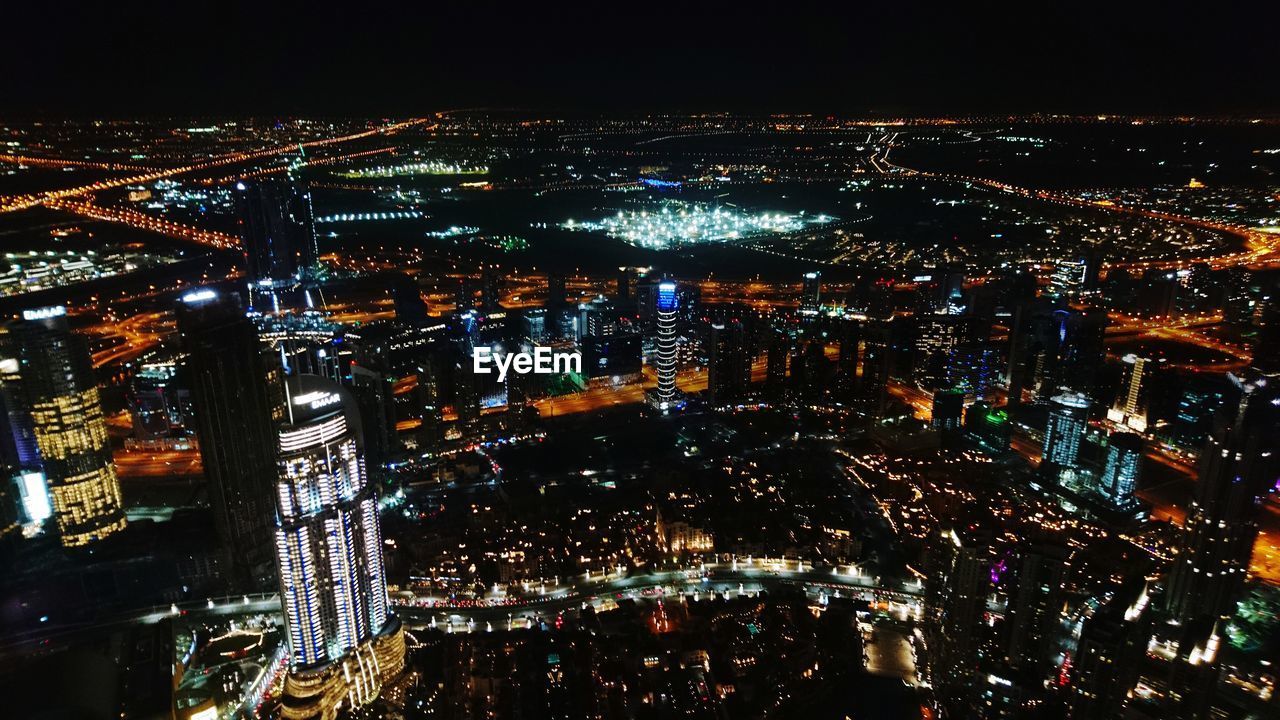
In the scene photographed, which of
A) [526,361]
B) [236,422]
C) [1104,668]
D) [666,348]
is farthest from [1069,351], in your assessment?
[236,422]

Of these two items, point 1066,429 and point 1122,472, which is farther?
point 1066,429

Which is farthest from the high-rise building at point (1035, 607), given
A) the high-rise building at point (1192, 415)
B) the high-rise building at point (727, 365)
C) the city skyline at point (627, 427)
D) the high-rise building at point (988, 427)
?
the high-rise building at point (727, 365)

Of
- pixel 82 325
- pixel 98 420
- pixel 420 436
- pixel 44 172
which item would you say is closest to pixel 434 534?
pixel 420 436

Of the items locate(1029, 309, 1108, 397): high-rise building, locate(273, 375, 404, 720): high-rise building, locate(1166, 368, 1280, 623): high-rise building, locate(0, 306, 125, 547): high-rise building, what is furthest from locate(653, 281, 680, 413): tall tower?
locate(0, 306, 125, 547): high-rise building

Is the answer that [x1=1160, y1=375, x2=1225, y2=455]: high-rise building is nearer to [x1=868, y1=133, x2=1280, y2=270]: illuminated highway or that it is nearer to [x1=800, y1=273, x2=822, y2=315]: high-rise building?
[x1=868, y1=133, x2=1280, y2=270]: illuminated highway

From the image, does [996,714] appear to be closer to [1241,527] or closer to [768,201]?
[1241,527]

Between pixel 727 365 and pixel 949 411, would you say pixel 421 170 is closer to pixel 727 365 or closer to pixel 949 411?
pixel 727 365
